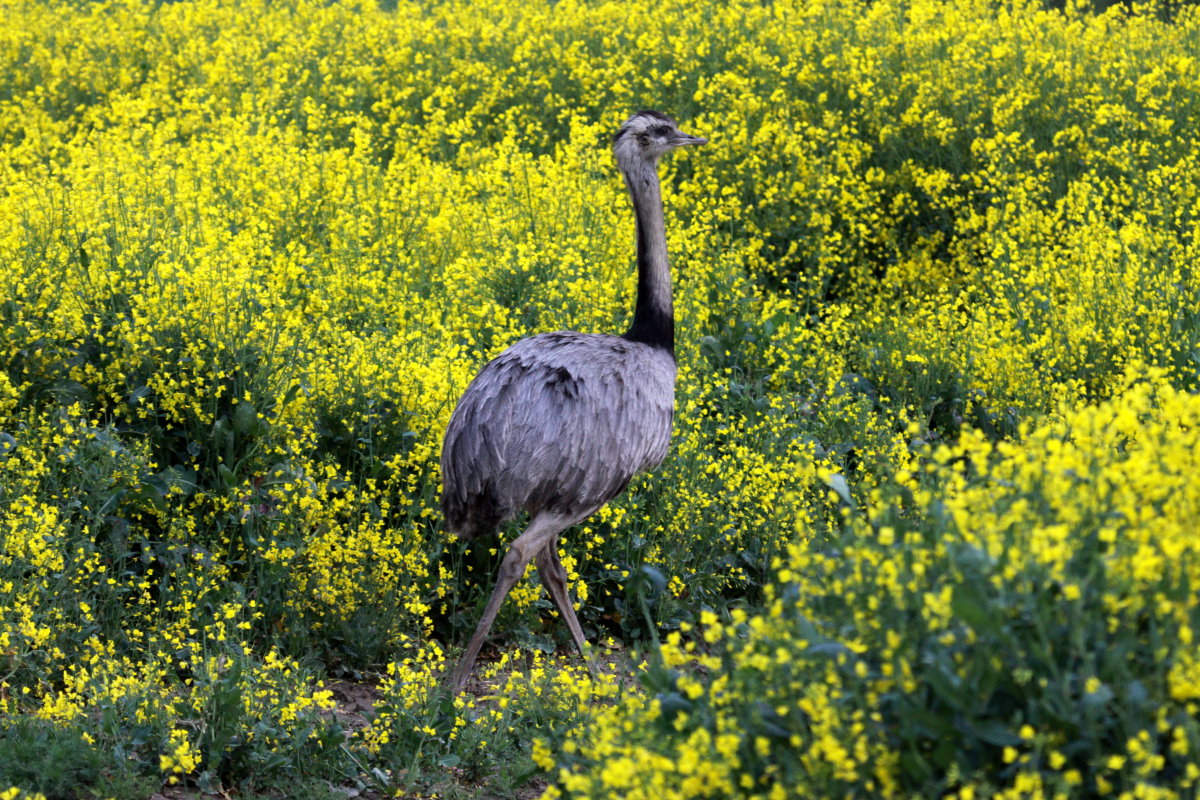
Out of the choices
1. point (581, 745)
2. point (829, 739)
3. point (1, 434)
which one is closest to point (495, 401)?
point (581, 745)

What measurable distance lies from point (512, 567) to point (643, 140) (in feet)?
6.43

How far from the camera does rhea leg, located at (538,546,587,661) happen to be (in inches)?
214

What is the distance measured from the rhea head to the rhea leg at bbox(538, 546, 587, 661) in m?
1.66

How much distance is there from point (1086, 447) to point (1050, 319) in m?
4.46

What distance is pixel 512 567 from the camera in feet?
16.7

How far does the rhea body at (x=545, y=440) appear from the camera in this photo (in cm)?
505

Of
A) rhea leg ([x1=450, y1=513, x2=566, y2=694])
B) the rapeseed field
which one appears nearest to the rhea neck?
the rapeseed field

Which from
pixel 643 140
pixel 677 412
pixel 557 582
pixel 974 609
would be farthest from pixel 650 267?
pixel 974 609

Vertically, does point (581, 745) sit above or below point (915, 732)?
below

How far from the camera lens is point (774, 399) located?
22.4 feet

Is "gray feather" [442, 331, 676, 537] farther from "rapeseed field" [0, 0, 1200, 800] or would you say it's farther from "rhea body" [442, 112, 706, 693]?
"rapeseed field" [0, 0, 1200, 800]

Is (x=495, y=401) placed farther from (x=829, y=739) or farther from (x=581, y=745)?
(x=829, y=739)

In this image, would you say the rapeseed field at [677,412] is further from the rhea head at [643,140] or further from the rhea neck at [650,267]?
the rhea head at [643,140]

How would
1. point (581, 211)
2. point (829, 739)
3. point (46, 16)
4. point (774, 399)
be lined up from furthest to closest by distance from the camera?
1. point (46, 16)
2. point (581, 211)
3. point (774, 399)
4. point (829, 739)
